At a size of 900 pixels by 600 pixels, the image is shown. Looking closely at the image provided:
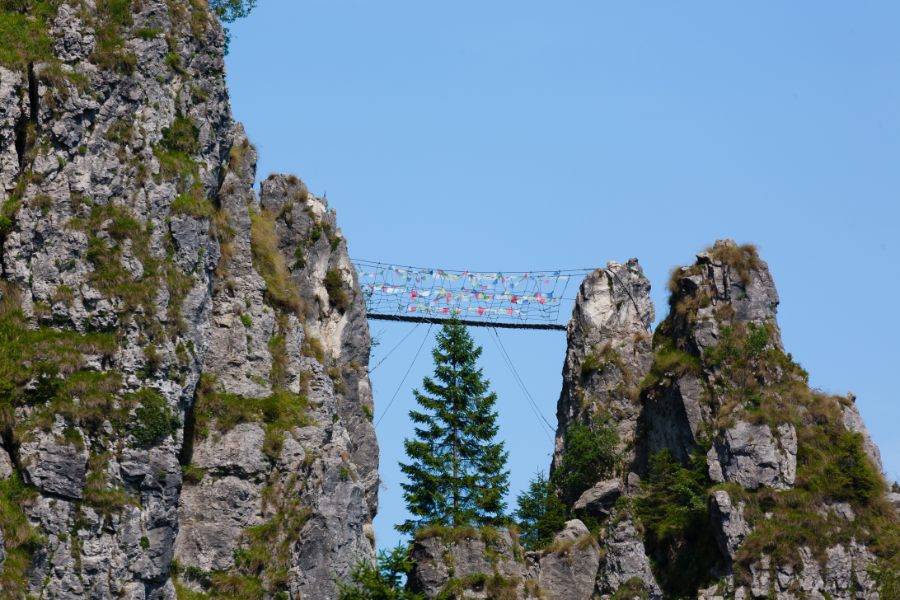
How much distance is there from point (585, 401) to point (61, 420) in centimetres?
4293

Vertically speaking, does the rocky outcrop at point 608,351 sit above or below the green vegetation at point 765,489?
above

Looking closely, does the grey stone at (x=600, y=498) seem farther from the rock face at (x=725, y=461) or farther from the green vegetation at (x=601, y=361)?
the green vegetation at (x=601, y=361)

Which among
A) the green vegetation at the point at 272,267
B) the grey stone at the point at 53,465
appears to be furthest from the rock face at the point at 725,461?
the grey stone at the point at 53,465

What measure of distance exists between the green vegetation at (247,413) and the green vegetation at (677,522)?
21.9 m

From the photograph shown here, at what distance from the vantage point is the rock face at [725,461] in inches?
4200

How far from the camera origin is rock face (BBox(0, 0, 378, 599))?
8769 centimetres

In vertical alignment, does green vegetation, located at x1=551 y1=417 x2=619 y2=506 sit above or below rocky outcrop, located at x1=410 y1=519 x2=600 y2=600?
above

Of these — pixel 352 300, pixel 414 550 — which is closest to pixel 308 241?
pixel 352 300

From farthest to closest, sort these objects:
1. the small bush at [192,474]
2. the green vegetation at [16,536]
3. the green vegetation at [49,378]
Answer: the small bush at [192,474], the green vegetation at [49,378], the green vegetation at [16,536]

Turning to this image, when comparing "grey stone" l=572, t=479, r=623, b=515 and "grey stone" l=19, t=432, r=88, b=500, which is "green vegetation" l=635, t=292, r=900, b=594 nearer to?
"grey stone" l=572, t=479, r=623, b=515

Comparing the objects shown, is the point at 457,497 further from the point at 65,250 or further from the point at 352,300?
the point at 65,250

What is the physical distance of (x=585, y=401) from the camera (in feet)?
409

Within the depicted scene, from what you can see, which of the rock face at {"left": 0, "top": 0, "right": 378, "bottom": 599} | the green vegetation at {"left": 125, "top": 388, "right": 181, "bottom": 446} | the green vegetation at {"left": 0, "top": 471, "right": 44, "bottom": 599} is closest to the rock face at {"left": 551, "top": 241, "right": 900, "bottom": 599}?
the rock face at {"left": 0, "top": 0, "right": 378, "bottom": 599}

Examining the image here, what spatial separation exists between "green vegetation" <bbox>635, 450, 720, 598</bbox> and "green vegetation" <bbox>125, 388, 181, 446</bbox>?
3156 cm
